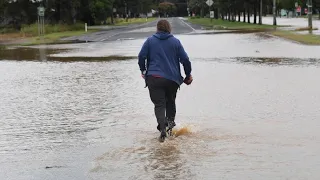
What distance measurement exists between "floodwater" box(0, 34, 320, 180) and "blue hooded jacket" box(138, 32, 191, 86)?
3.09 ft

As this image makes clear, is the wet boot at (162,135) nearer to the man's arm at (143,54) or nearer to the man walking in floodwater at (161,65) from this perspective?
the man walking in floodwater at (161,65)

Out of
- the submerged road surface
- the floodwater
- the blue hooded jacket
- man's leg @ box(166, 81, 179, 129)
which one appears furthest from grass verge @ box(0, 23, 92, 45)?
the blue hooded jacket

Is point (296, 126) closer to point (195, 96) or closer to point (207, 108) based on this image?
point (207, 108)

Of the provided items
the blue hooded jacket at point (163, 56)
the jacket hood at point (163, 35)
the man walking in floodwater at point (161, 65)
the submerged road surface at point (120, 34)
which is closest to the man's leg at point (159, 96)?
the man walking in floodwater at point (161, 65)

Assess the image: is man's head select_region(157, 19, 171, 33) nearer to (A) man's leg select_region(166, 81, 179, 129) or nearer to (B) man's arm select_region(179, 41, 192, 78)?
(B) man's arm select_region(179, 41, 192, 78)

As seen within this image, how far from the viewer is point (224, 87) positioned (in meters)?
13.2

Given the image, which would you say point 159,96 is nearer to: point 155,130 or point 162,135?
point 162,135

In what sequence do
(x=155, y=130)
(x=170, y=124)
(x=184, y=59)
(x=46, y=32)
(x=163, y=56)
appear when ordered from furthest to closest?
1. (x=46, y=32)
2. (x=155, y=130)
3. (x=170, y=124)
4. (x=184, y=59)
5. (x=163, y=56)

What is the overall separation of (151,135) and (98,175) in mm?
2101

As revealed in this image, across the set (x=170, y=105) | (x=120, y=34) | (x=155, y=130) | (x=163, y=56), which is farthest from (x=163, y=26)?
(x=120, y=34)

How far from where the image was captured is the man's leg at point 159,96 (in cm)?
772

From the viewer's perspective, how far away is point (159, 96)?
7.79 metres

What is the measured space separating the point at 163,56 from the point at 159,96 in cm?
56

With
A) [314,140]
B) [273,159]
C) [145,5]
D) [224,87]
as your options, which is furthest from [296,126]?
[145,5]
